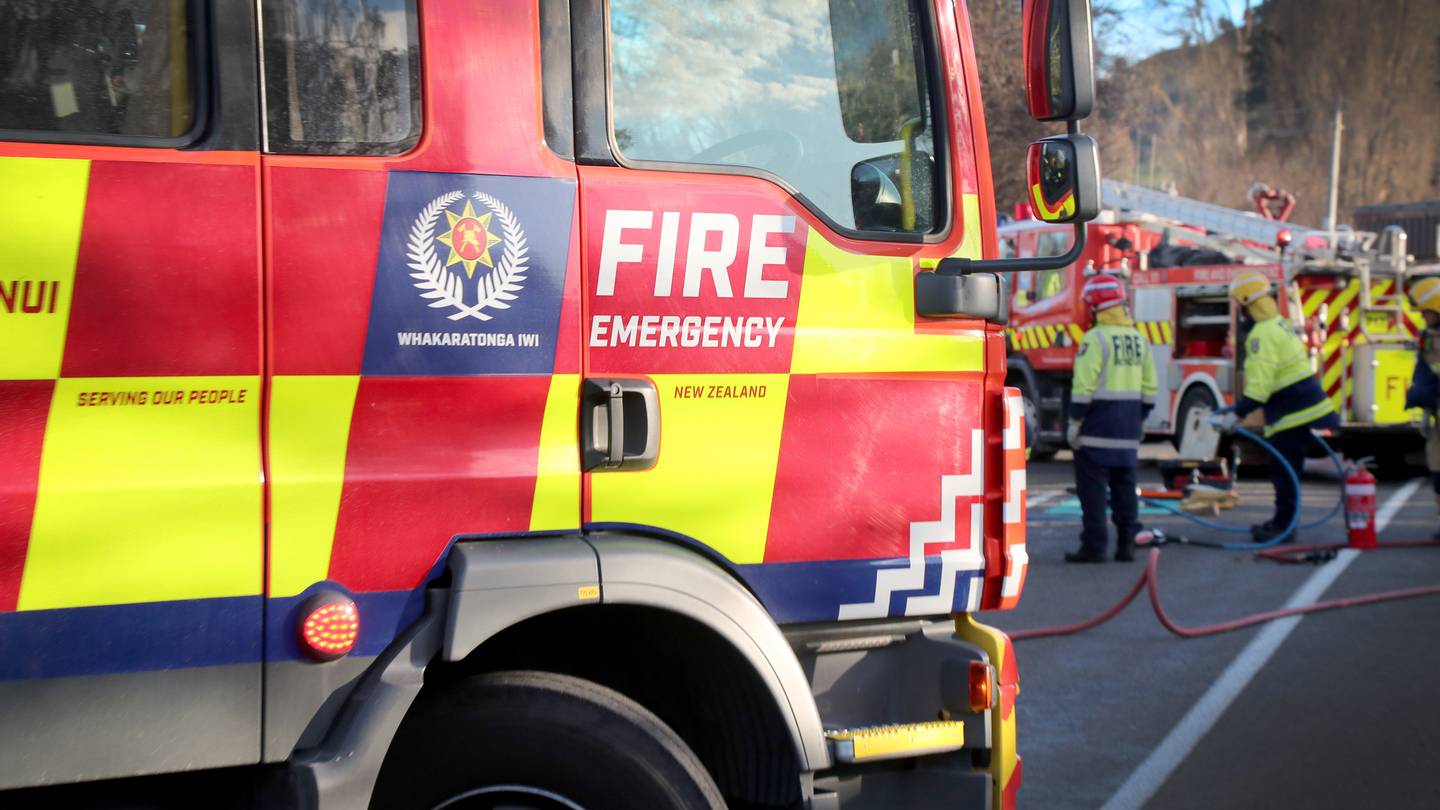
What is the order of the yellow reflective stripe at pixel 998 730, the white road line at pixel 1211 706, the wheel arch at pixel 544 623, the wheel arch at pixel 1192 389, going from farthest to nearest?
the wheel arch at pixel 1192 389 → the white road line at pixel 1211 706 → the yellow reflective stripe at pixel 998 730 → the wheel arch at pixel 544 623

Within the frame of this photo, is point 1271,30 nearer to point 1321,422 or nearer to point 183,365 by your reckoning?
point 1321,422

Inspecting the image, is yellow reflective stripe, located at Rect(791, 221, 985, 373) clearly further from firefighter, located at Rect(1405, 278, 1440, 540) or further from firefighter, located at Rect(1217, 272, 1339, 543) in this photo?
firefighter, located at Rect(1405, 278, 1440, 540)

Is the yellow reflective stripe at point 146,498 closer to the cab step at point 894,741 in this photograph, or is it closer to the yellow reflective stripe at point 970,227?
the cab step at point 894,741

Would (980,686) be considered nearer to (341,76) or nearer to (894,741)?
(894,741)

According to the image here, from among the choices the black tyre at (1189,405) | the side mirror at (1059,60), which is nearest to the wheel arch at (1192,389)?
the black tyre at (1189,405)

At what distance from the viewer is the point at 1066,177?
10.1 ft

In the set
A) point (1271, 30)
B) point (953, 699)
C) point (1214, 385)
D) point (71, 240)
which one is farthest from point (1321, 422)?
point (1271, 30)

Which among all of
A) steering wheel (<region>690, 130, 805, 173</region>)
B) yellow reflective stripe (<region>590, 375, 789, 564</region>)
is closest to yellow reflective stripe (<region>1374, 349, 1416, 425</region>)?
steering wheel (<region>690, 130, 805, 173</region>)

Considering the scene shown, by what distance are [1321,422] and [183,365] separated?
9.41 metres

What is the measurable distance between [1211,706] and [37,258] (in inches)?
199

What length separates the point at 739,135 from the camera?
307 cm

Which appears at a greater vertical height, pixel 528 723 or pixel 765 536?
pixel 765 536

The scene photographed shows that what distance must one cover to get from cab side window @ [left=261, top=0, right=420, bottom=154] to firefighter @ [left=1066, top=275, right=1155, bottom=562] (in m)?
7.32

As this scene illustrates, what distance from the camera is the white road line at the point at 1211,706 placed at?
4922 millimetres
